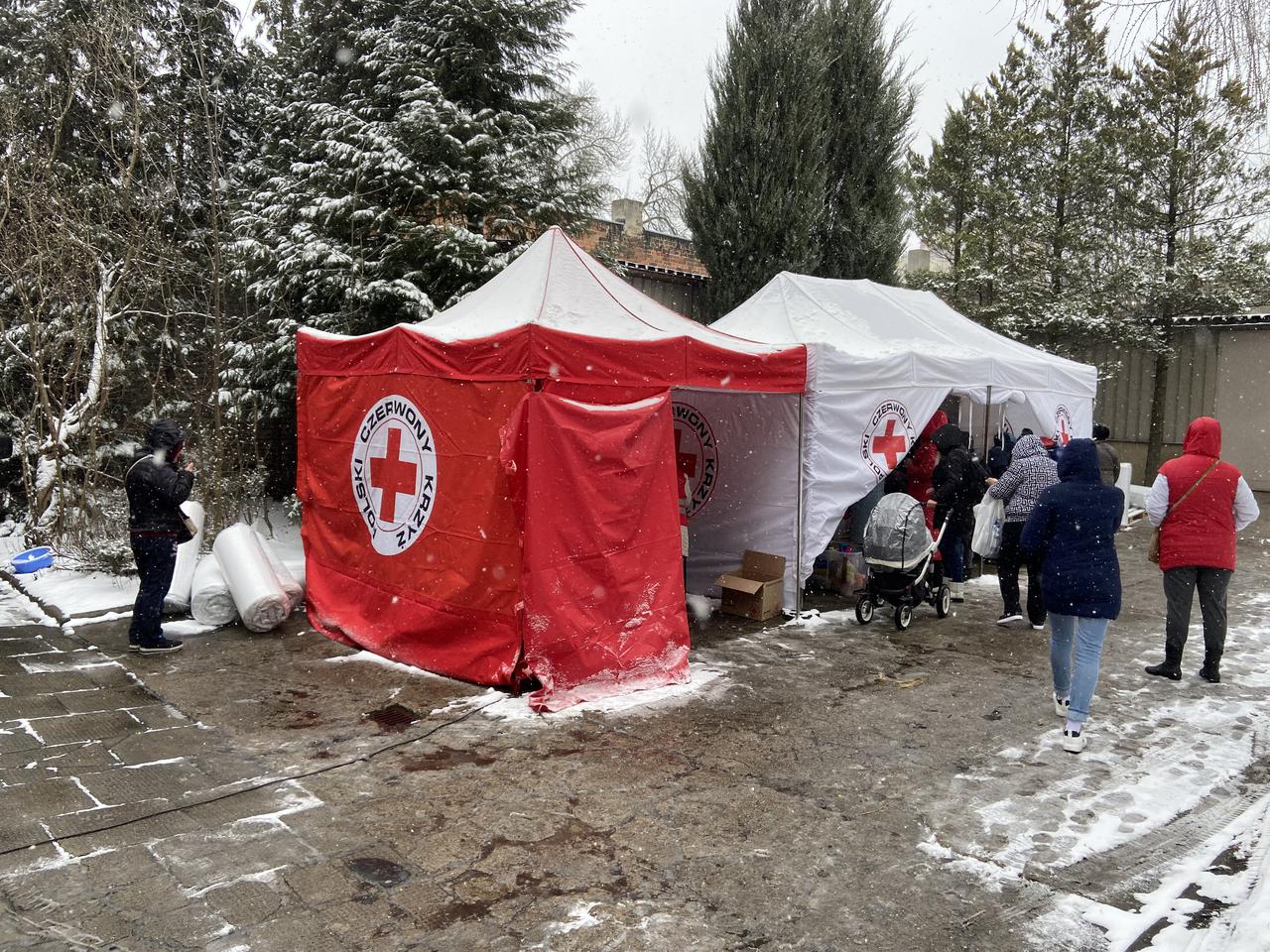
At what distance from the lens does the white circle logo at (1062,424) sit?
432 inches

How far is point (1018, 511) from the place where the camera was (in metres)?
7.73

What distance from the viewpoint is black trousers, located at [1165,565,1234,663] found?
5949 mm

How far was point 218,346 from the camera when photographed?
384 inches

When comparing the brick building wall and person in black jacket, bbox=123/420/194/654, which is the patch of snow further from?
the brick building wall

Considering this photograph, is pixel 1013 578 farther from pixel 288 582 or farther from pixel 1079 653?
pixel 288 582

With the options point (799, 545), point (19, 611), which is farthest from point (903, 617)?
point (19, 611)

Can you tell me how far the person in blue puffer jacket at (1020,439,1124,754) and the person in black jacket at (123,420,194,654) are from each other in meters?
5.83

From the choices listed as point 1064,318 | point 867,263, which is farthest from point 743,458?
point 1064,318

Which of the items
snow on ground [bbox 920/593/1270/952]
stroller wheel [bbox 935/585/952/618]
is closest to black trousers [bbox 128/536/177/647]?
snow on ground [bbox 920/593/1270/952]

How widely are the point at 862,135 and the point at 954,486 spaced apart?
1060cm

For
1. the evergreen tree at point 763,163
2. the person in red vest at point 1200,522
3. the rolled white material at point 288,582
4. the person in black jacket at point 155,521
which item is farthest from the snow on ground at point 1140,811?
the evergreen tree at point 763,163

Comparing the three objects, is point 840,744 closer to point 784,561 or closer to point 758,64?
point 784,561

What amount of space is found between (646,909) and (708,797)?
101 cm

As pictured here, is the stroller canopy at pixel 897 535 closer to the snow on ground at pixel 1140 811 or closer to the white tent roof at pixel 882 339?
the white tent roof at pixel 882 339
